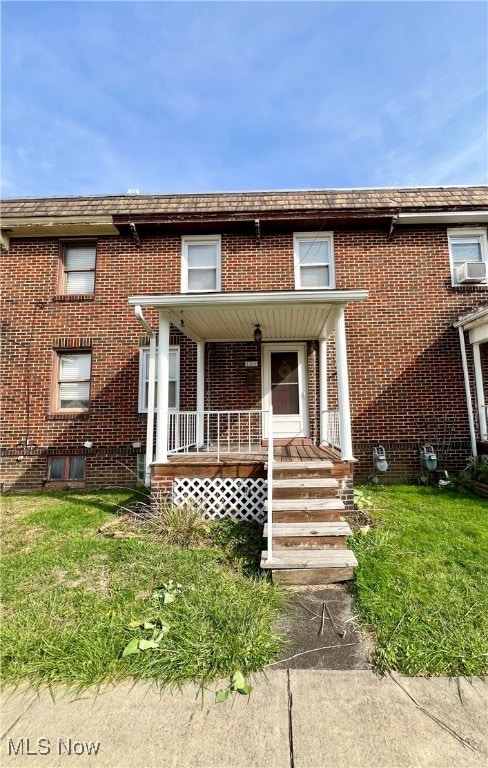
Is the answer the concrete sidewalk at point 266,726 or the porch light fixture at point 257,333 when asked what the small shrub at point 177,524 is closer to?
the concrete sidewalk at point 266,726

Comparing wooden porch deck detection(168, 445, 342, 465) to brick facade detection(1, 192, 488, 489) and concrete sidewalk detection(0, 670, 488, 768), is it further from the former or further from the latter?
concrete sidewalk detection(0, 670, 488, 768)

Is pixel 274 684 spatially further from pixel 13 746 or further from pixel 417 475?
pixel 417 475

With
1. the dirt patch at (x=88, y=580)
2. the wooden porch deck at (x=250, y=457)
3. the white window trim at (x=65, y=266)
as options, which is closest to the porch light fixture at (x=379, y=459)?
the wooden porch deck at (x=250, y=457)

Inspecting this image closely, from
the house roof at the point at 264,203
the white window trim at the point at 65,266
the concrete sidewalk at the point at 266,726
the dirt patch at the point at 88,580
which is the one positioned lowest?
the concrete sidewalk at the point at 266,726

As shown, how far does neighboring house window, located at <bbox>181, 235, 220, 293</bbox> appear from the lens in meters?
8.14

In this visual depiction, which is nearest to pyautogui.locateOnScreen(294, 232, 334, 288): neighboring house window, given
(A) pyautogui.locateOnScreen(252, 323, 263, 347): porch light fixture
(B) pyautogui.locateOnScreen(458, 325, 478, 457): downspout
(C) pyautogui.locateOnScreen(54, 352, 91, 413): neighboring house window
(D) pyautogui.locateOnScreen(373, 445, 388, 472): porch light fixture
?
(A) pyautogui.locateOnScreen(252, 323, 263, 347): porch light fixture

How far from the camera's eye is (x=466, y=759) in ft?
5.90

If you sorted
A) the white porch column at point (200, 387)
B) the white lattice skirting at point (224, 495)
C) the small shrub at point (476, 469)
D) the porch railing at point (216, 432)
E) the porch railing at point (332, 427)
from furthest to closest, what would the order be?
the white porch column at point (200, 387) → the porch railing at point (216, 432) → the small shrub at point (476, 469) → the porch railing at point (332, 427) → the white lattice skirting at point (224, 495)

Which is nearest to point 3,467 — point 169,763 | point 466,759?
point 169,763

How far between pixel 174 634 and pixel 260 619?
690mm

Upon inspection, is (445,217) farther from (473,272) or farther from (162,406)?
(162,406)

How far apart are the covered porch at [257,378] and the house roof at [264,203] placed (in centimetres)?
280

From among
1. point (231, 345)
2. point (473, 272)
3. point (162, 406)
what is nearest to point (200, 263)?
point (231, 345)

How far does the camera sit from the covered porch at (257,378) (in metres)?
6.01
